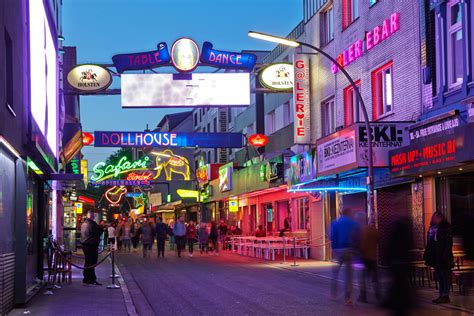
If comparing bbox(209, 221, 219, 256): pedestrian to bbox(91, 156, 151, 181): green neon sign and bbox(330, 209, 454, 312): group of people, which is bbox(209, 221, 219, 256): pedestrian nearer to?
bbox(91, 156, 151, 181): green neon sign

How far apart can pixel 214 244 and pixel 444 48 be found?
20694 millimetres

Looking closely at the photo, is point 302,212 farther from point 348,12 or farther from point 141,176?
point 141,176

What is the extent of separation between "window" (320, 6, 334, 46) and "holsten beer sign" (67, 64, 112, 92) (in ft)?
27.6

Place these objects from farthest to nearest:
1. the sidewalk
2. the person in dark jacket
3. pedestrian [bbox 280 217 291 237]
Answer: pedestrian [bbox 280 217 291 237]
the person in dark jacket
the sidewalk

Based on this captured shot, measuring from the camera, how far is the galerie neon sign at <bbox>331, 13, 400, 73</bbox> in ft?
72.1

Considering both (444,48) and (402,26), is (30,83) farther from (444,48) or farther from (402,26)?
(402,26)

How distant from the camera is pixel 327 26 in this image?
1156 inches

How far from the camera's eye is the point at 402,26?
843 inches

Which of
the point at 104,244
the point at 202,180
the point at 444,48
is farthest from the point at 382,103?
the point at 202,180

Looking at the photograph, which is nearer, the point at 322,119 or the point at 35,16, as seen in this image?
the point at 35,16

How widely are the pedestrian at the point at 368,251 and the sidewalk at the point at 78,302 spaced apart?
4.27 metres

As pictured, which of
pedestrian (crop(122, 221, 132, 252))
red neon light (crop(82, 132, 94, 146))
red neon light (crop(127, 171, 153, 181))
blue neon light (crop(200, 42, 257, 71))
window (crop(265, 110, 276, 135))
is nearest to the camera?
blue neon light (crop(200, 42, 257, 71))

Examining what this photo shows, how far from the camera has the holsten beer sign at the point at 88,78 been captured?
3006cm

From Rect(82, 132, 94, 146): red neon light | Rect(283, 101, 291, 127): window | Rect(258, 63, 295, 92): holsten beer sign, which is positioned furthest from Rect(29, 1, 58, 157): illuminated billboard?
Rect(283, 101, 291, 127): window
